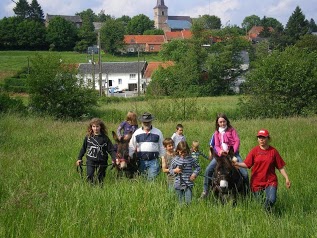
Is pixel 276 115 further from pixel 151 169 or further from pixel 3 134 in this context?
pixel 151 169

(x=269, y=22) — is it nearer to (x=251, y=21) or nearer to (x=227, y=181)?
(x=251, y=21)

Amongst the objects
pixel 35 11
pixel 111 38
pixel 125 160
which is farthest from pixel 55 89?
pixel 35 11

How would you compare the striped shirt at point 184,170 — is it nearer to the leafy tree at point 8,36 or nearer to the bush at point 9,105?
the bush at point 9,105

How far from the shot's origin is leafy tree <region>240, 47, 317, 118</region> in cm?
2970

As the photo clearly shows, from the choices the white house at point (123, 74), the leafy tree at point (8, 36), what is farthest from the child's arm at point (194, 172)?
the leafy tree at point (8, 36)

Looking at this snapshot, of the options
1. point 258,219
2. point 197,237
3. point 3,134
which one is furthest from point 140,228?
point 3,134

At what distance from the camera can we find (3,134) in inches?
598

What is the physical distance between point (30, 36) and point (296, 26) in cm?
5759

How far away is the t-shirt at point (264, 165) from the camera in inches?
256

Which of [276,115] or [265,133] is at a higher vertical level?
[265,133]

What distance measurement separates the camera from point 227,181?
245 inches

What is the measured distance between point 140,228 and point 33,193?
180cm

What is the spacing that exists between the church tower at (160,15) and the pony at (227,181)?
17809 cm

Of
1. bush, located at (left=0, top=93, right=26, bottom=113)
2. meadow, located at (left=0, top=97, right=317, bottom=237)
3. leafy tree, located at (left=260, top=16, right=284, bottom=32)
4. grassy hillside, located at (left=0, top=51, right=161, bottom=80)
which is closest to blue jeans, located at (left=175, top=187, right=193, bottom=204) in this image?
meadow, located at (left=0, top=97, right=317, bottom=237)
